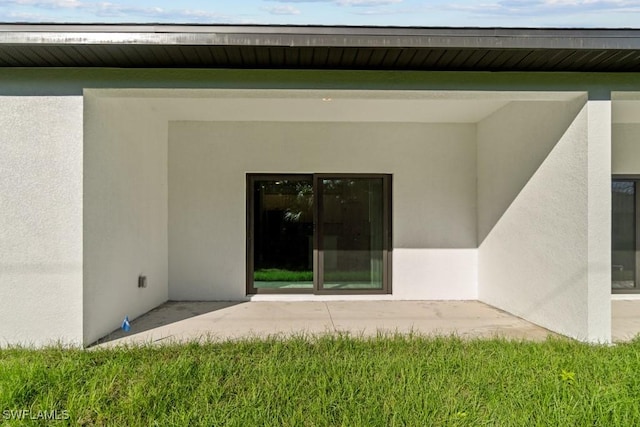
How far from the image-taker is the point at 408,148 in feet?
23.4

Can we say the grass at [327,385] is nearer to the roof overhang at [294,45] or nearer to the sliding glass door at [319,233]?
the roof overhang at [294,45]

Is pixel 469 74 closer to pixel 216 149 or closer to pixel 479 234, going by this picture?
pixel 479 234

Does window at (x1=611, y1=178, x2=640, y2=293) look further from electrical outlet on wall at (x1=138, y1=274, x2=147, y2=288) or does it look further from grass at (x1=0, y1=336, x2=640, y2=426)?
electrical outlet on wall at (x1=138, y1=274, x2=147, y2=288)

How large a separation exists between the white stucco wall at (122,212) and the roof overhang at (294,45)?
672mm

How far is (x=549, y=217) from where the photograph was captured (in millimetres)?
5043

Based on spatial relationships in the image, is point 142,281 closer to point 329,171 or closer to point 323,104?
point 329,171

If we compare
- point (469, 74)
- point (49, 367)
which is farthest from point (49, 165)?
point (469, 74)

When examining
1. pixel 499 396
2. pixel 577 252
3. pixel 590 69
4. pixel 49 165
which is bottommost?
pixel 499 396

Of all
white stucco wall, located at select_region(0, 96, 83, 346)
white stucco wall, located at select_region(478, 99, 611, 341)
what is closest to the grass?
white stucco wall, located at select_region(0, 96, 83, 346)

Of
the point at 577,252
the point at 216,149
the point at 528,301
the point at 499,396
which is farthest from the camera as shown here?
the point at 216,149

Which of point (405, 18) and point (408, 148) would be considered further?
point (408, 148)

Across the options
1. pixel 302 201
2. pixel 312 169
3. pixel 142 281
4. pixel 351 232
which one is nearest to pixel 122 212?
pixel 142 281

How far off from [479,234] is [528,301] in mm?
1773

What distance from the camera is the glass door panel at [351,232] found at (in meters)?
7.17
